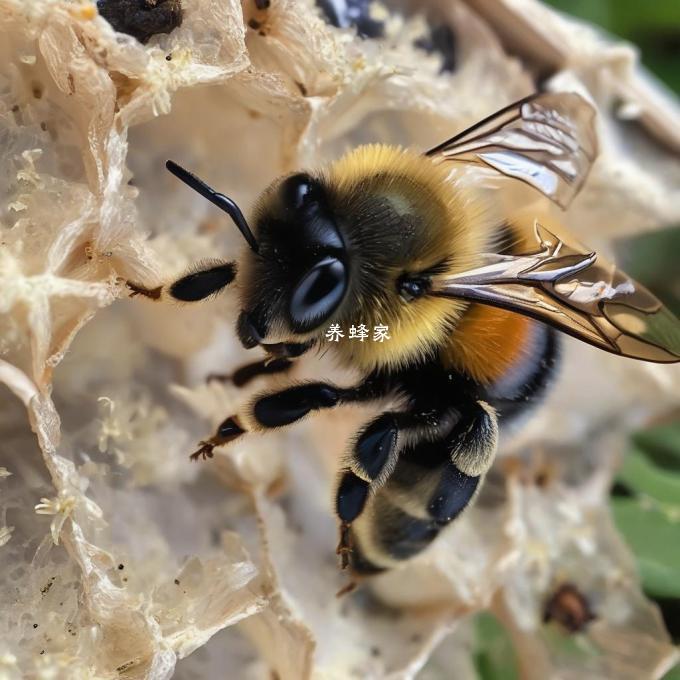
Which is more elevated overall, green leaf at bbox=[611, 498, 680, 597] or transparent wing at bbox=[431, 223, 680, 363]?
transparent wing at bbox=[431, 223, 680, 363]

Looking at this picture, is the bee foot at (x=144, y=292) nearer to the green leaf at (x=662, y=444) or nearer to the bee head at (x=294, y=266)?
the bee head at (x=294, y=266)

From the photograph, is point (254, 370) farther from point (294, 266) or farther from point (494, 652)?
point (494, 652)

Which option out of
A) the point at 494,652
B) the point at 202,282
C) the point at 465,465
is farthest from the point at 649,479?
the point at 202,282

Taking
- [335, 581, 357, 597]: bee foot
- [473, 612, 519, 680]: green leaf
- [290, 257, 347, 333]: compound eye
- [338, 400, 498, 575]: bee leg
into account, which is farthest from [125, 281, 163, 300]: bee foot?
[473, 612, 519, 680]: green leaf

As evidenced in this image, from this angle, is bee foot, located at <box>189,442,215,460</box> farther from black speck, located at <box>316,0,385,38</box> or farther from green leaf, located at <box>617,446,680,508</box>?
green leaf, located at <box>617,446,680,508</box>

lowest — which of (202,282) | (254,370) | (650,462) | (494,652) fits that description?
(494,652)

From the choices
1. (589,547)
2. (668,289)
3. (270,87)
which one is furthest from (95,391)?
(668,289)
